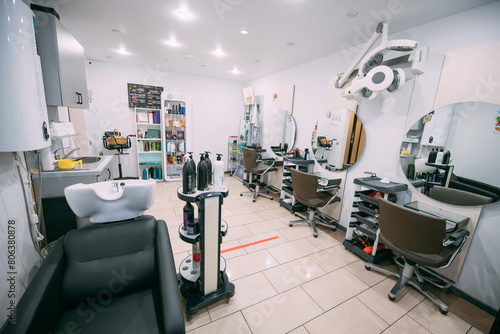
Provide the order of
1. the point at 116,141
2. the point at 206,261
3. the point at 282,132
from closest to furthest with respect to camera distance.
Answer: the point at 206,261 → the point at 116,141 → the point at 282,132

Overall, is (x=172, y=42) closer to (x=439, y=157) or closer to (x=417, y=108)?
(x=417, y=108)

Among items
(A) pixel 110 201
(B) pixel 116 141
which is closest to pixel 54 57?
(A) pixel 110 201

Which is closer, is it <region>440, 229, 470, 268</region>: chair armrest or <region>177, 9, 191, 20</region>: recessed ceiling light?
<region>440, 229, 470, 268</region>: chair armrest

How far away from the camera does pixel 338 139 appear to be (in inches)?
118

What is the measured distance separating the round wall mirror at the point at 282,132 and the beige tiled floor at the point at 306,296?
1.91 metres

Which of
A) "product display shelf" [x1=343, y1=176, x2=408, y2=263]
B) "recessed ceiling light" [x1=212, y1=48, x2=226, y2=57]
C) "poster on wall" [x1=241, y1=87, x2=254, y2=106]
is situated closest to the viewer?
"product display shelf" [x1=343, y1=176, x2=408, y2=263]

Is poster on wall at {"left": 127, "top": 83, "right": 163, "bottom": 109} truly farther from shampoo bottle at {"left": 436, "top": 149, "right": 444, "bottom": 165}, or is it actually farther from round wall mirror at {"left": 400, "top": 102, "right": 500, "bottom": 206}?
shampoo bottle at {"left": 436, "top": 149, "right": 444, "bottom": 165}

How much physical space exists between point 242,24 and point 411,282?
10.8ft

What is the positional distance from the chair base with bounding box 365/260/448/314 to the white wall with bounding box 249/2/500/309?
38cm

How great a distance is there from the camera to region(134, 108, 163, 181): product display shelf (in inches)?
181

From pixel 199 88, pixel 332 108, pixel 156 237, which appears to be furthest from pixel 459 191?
pixel 199 88

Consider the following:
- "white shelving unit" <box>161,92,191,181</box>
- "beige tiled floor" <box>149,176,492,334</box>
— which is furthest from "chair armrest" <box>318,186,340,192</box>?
"white shelving unit" <box>161,92,191,181</box>

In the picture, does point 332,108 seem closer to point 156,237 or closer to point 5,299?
point 156,237

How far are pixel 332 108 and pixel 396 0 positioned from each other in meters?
1.42
